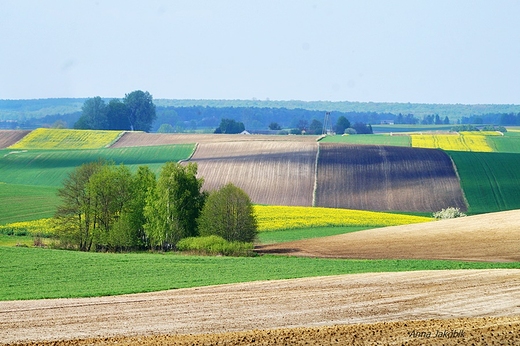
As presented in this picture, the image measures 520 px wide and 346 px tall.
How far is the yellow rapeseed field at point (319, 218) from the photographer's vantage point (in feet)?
200


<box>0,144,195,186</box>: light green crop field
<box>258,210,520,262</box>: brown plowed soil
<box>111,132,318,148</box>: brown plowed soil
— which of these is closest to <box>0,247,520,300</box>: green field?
<box>258,210,520,262</box>: brown plowed soil

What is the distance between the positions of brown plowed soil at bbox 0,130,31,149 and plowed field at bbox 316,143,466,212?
56405mm

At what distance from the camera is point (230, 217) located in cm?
4894

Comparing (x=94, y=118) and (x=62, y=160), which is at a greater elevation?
(x=94, y=118)

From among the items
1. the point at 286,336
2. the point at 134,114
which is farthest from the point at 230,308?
the point at 134,114

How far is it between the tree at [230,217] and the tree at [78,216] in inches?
305

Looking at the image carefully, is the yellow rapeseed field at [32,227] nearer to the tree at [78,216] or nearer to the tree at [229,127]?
the tree at [78,216]

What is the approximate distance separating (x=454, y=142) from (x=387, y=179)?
50306mm

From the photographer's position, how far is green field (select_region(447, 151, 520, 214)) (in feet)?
240

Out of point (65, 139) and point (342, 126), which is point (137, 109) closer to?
point (342, 126)

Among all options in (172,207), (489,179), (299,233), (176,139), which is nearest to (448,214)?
(299,233)

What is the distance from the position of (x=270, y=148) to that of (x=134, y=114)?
306 feet

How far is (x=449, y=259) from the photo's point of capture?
1620 inches

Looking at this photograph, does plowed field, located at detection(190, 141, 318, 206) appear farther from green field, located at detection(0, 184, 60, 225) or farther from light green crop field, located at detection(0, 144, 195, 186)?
green field, located at detection(0, 184, 60, 225)
